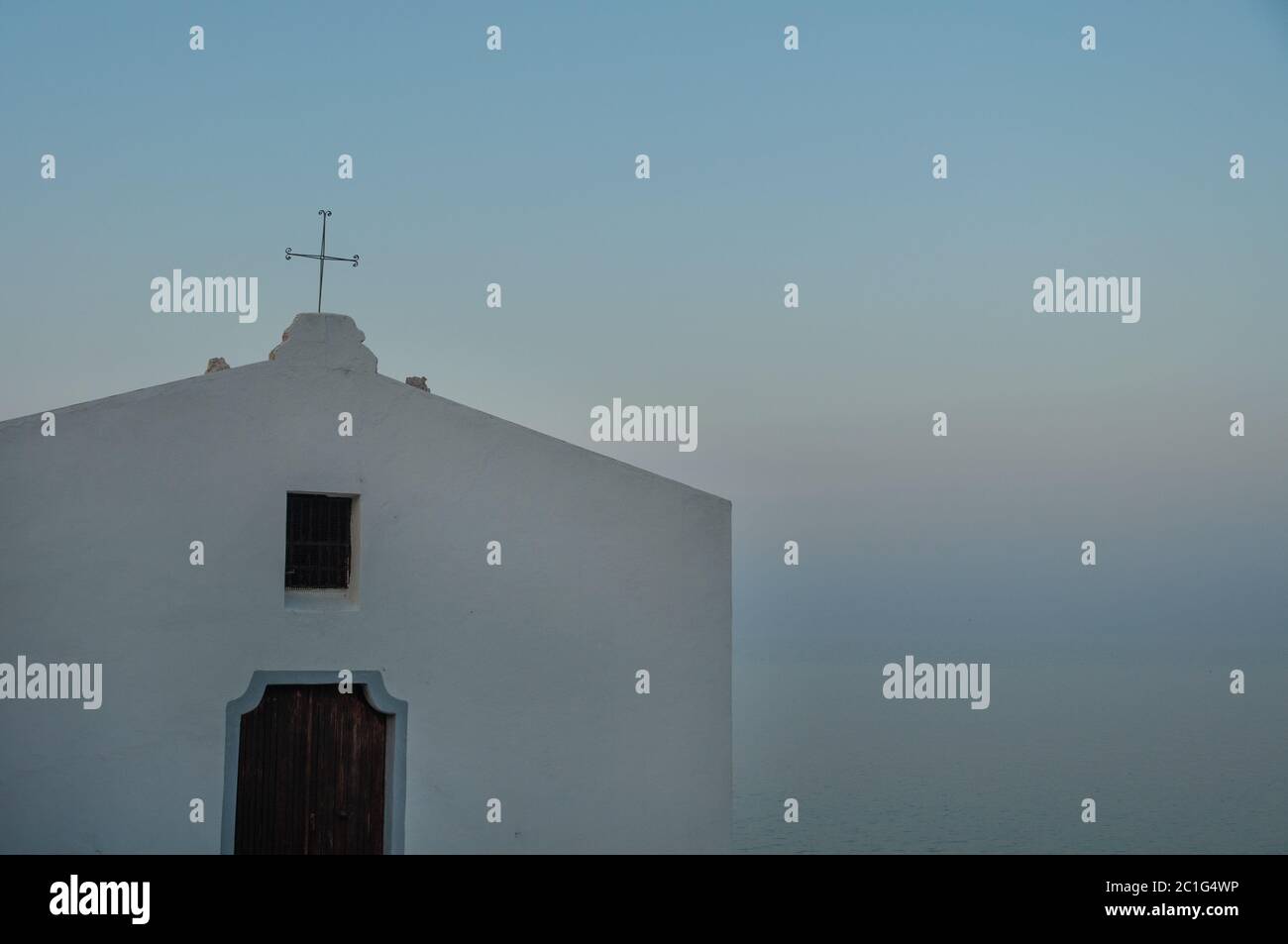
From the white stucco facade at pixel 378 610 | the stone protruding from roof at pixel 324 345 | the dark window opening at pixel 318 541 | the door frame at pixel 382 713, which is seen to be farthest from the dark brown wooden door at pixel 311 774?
the stone protruding from roof at pixel 324 345

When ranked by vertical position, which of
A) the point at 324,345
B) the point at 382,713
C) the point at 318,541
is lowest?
the point at 382,713

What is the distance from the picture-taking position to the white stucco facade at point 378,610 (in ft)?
37.1

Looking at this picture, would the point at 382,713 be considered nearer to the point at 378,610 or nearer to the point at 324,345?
the point at 378,610

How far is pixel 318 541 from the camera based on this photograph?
1245cm

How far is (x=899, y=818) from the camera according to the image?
5028 centimetres

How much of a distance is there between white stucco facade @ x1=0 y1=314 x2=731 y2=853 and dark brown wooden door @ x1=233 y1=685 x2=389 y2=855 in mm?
271

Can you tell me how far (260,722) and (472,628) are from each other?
1973 mm

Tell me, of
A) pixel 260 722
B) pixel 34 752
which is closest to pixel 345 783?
pixel 260 722

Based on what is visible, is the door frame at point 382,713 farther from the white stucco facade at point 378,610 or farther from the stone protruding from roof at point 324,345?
the stone protruding from roof at point 324,345

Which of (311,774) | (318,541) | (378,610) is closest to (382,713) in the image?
(311,774)

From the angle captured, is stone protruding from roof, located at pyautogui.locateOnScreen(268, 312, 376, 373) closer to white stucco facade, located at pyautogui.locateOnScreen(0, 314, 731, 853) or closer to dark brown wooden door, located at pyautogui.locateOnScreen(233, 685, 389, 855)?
white stucco facade, located at pyautogui.locateOnScreen(0, 314, 731, 853)

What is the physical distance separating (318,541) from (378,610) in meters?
0.79
